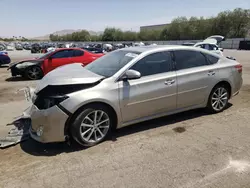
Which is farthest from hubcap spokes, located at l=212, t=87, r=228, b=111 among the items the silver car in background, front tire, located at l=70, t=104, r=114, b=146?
front tire, located at l=70, t=104, r=114, b=146

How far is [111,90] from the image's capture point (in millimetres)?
3852

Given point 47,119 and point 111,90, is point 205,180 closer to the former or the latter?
point 111,90

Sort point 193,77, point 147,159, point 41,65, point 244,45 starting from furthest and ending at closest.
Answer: point 244,45 → point 41,65 → point 193,77 → point 147,159

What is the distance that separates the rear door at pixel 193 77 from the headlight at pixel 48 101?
7.29 ft

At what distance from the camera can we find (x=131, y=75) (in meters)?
3.94

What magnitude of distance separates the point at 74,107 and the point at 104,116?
22.1 inches

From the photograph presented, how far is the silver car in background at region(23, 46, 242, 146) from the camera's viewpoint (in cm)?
360

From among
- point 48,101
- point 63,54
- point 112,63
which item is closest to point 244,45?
point 63,54

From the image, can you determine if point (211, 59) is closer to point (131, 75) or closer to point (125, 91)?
point (131, 75)

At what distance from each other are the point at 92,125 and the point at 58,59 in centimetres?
754

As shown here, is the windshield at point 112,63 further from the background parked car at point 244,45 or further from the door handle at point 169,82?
the background parked car at point 244,45

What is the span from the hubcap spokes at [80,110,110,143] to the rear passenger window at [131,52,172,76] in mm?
1014

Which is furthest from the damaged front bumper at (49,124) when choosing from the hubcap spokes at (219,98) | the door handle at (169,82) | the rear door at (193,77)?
the hubcap spokes at (219,98)

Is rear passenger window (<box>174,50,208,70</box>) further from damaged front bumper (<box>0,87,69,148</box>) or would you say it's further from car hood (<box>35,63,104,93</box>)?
damaged front bumper (<box>0,87,69,148</box>)
